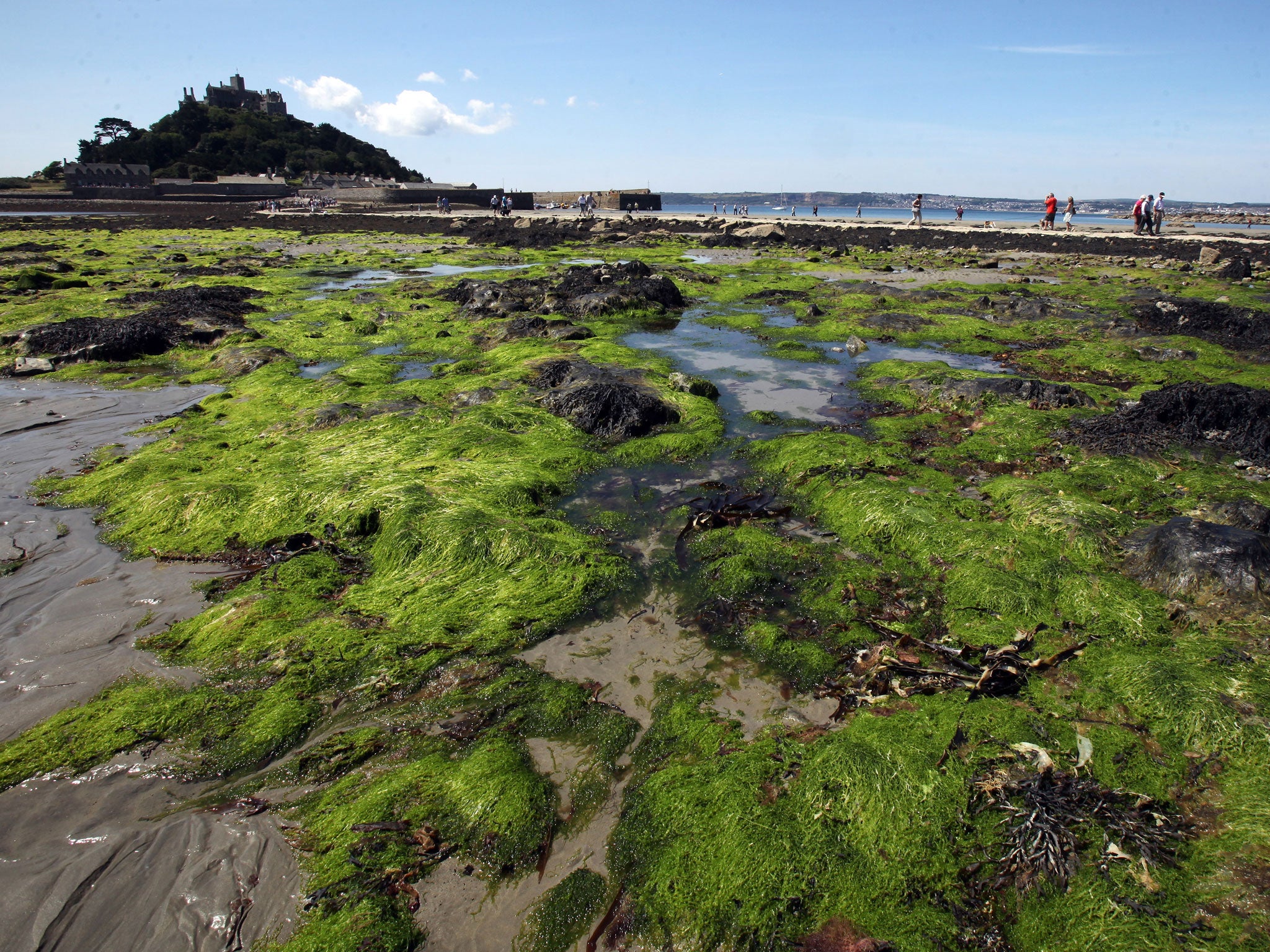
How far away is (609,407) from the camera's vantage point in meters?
7.77

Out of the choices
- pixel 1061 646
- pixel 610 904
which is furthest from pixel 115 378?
pixel 1061 646

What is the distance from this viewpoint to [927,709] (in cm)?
349

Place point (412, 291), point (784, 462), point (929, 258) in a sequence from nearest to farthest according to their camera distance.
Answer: point (784, 462)
point (412, 291)
point (929, 258)

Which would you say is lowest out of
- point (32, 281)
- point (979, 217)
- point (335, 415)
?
point (335, 415)

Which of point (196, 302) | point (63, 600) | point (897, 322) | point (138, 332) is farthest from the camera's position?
point (196, 302)

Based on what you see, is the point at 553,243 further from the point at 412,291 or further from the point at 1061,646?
→ the point at 1061,646

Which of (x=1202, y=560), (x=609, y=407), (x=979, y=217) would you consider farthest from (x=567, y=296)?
(x=979, y=217)

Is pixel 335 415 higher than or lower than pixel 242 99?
lower

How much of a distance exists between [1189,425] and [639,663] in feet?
22.6

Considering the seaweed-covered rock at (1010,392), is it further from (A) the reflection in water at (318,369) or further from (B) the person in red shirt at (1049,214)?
(B) the person in red shirt at (1049,214)

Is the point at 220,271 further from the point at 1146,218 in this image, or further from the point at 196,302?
the point at 1146,218

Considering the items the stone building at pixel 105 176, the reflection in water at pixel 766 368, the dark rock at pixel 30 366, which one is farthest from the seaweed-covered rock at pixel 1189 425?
the stone building at pixel 105 176

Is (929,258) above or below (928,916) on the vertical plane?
above

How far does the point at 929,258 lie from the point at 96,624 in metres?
26.3
